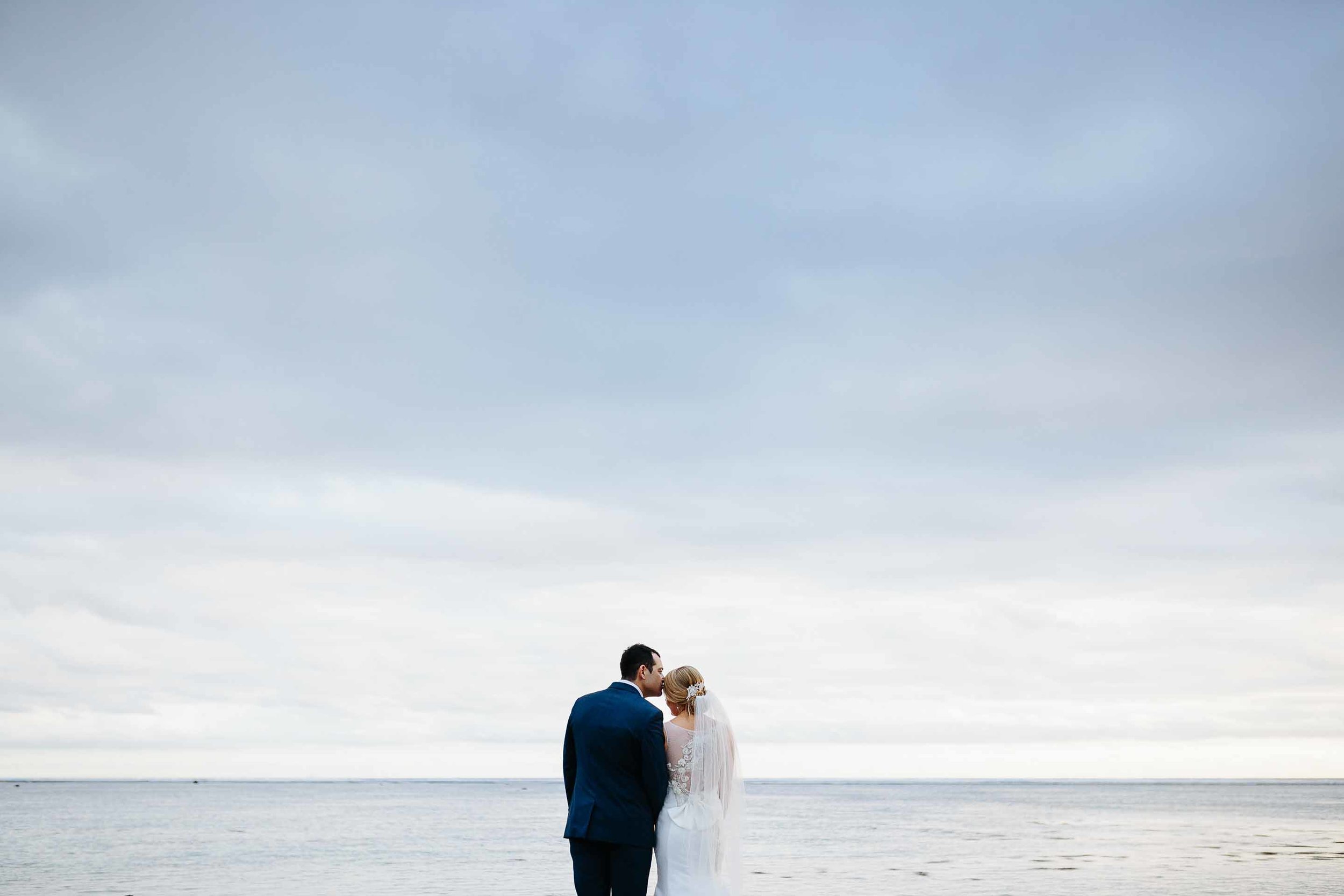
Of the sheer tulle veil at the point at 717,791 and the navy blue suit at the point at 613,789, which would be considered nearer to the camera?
the navy blue suit at the point at 613,789

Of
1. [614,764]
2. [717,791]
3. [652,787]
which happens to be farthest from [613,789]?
[717,791]

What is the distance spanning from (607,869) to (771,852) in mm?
24650

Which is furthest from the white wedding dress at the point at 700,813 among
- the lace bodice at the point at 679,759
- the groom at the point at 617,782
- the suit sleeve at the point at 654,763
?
the groom at the point at 617,782

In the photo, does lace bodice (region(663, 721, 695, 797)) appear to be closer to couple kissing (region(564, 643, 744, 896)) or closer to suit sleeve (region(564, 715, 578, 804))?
couple kissing (region(564, 643, 744, 896))

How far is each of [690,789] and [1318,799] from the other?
98717mm

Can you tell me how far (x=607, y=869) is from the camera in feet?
24.5

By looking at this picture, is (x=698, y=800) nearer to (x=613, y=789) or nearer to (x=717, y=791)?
(x=717, y=791)

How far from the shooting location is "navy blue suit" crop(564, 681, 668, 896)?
7.41 meters

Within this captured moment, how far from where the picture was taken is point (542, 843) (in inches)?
1396

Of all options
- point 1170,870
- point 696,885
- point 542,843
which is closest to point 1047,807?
point 542,843

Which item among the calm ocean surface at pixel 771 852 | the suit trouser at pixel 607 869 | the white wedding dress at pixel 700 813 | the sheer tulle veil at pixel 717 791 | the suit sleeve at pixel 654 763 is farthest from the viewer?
the calm ocean surface at pixel 771 852

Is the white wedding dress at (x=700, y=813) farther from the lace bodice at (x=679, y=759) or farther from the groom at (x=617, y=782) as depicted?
the groom at (x=617, y=782)

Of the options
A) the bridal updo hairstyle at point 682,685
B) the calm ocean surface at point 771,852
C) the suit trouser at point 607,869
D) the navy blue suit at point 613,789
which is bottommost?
the calm ocean surface at point 771,852

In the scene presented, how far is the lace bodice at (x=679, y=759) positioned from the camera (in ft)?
26.3
